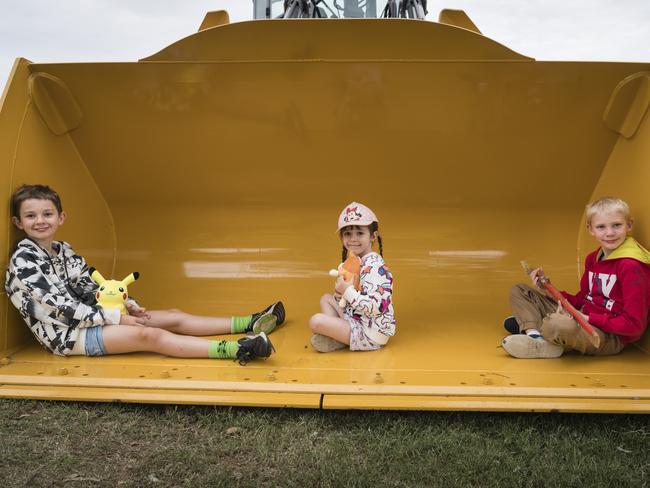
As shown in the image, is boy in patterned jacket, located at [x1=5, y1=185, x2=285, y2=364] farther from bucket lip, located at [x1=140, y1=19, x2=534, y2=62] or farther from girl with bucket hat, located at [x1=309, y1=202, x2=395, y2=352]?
bucket lip, located at [x1=140, y1=19, x2=534, y2=62]

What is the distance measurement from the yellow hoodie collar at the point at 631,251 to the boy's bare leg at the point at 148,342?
5.84 ft

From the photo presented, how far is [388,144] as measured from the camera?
320 centimetres

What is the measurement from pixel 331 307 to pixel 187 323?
2.29ft

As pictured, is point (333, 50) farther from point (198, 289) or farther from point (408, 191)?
point (198, 289)

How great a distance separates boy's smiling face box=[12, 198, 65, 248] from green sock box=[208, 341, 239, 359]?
2.92ft

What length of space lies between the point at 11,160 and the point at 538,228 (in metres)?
2.66

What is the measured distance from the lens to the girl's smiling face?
2844 millimetres

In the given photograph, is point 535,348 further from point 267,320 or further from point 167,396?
point 167,396

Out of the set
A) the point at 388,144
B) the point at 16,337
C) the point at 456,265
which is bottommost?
the point at 16,337

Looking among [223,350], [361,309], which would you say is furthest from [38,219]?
[361,309]

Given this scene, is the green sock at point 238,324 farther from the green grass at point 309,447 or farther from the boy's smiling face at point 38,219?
the boy's smiling face at point 38,219

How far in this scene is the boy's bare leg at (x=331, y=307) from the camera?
2.93m

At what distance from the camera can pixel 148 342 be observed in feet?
8.61

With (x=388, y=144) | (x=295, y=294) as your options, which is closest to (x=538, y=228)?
(x=388, y=144)
